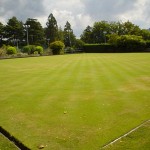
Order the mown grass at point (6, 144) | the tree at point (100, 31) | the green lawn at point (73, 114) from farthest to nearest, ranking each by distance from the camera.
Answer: the tree at point (100, 31) → the green lawn at point (73, 114) → the mown grass at point (6, 144)

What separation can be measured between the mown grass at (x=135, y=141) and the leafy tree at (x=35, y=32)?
327ft

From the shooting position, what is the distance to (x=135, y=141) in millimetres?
6293

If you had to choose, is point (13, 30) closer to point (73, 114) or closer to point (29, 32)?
point (29, 32)

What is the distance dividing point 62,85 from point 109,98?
427 cm

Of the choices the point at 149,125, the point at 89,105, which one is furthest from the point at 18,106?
the point at 149,125

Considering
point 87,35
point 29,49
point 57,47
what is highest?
point 87,35

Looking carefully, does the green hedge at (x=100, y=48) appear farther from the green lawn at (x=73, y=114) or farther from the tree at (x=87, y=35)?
the green lawn at (x=73, y=114)

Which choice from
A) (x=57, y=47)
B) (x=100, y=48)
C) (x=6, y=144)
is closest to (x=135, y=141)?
(x=6, y=144)

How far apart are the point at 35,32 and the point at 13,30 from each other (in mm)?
8573

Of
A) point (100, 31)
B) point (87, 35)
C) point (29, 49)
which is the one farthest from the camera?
point (87, 35)

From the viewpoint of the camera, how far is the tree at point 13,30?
Result: 101 meters

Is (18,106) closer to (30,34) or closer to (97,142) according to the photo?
(97,142)

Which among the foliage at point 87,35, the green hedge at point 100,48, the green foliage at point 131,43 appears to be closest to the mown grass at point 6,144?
the green foliage at point 131,43

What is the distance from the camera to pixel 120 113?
28.2 feet
